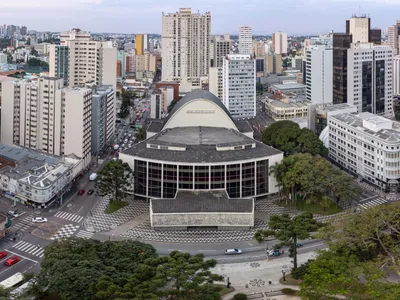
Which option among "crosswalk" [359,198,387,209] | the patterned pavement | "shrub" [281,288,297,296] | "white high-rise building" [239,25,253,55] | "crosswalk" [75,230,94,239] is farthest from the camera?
"white high-rise building" [239,25,253,55]

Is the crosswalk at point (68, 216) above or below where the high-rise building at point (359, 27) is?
below

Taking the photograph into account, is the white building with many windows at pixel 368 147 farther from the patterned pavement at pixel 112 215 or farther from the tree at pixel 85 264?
the tree at pixel 85 264

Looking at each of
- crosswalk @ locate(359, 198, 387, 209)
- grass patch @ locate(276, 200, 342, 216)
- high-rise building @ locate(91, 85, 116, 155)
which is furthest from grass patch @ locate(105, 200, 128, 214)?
crosswalk @ locate(359, 198, 387, 209)

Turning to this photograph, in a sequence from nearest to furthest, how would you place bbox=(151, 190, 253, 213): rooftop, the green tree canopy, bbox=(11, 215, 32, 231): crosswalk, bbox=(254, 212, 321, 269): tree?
bbox=(254, 212, 321, 269): tree, bbox=(151, 190, 253, 213): rooftop, bbox=(11, 215, 32, 231): crosswalk, the green tree canopy

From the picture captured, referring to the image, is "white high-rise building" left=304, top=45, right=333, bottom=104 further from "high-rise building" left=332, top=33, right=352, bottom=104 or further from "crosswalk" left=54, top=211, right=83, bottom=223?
"crosswalk" left=54, top=211, right=83, bottom=223

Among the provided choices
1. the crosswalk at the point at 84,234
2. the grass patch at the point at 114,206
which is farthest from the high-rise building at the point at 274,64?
the crosswalk at the point at 84,234

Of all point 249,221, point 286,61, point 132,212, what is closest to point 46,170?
point 132,212
